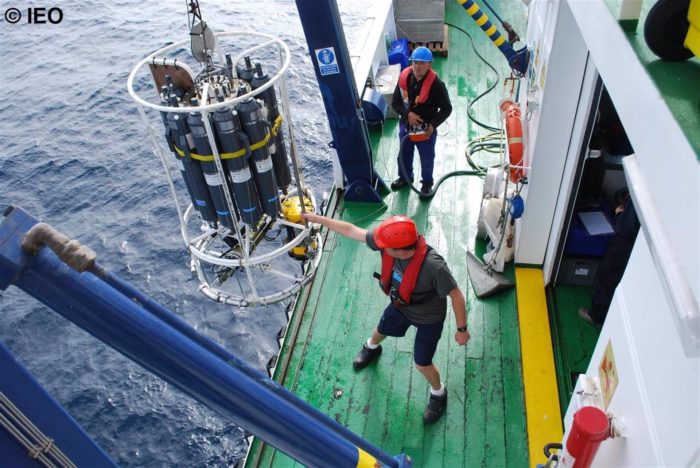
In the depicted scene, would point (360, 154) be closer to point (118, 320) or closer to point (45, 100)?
point (118, 320)

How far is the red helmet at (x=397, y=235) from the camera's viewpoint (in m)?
3.86

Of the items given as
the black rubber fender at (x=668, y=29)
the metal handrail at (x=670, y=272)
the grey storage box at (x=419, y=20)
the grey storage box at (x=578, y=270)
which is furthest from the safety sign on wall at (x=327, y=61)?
the grey storage box at (x=419, y=20)

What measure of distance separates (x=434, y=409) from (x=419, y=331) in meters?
0.77

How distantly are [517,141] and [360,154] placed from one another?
1.77 metres

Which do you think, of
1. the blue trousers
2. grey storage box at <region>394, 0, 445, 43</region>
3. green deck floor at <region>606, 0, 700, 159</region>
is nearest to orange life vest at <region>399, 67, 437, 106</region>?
the blue trousers

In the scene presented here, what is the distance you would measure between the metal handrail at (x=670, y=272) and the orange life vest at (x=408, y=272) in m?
1.99

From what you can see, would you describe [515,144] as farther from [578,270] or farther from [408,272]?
[408,272]

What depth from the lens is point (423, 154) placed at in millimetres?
6801

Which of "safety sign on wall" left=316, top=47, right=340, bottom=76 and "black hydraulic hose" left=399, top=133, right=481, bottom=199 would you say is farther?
"black hydraulic hose" left=399, top=133, right=481, bottom=199

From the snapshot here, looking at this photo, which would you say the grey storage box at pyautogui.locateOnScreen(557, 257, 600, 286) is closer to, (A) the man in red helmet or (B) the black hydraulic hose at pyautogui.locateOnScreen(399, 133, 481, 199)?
(A) the man in red helmet

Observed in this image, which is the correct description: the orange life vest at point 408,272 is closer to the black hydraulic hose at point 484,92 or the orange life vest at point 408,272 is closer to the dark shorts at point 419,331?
the dark shorts at point 419,331

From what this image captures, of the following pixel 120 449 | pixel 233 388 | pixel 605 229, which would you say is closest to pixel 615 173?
pixel 605 229

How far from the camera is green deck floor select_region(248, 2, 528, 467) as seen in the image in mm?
4648

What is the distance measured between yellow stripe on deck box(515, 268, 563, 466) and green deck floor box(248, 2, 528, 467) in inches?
3.0
